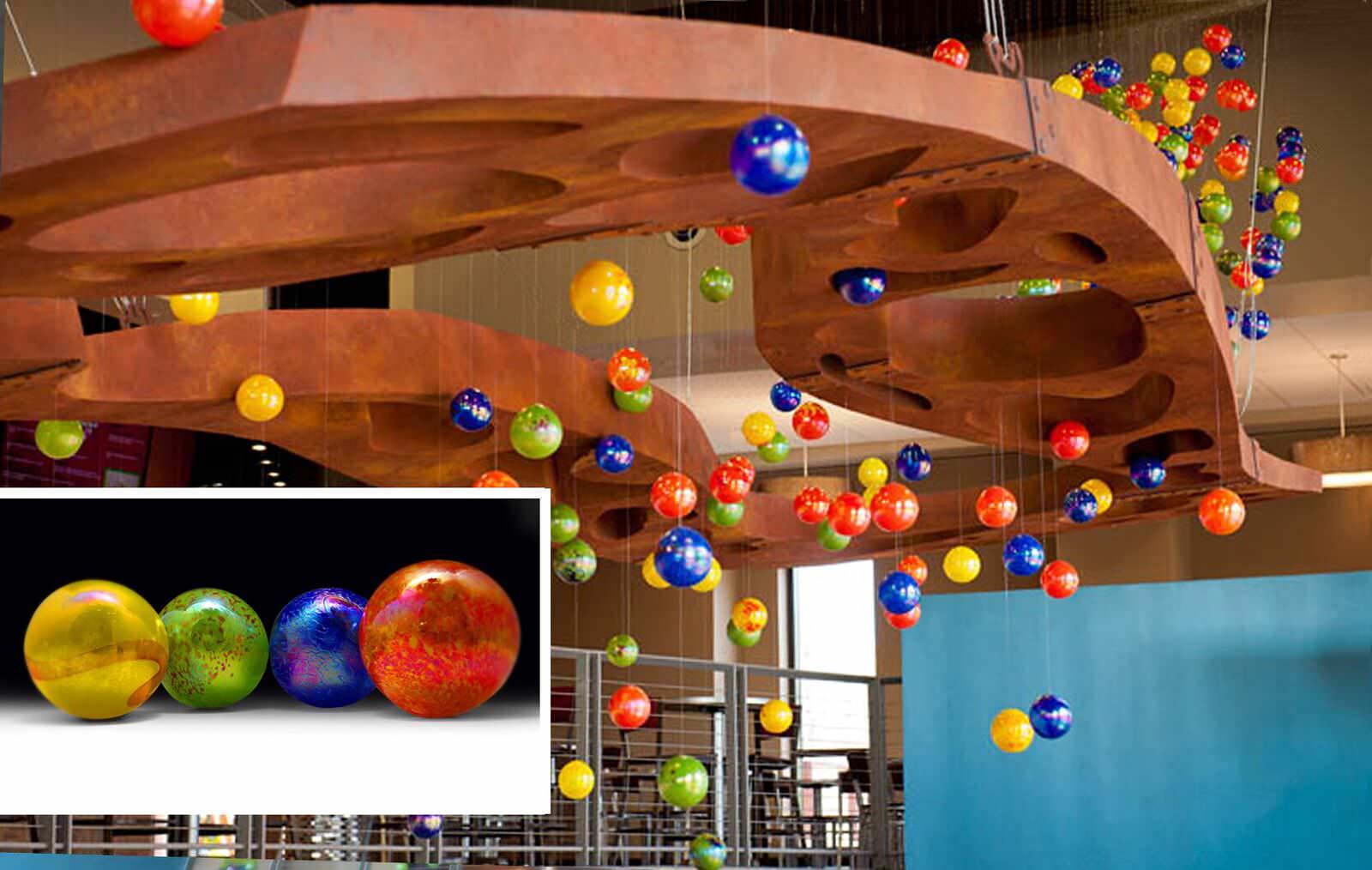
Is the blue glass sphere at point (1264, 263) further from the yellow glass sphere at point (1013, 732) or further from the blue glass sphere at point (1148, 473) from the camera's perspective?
the yellow glass sphere at point (1013, 732)

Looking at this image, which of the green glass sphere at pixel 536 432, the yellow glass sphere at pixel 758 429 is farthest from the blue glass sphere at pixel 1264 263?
the green glass sphere at pixel 536 432

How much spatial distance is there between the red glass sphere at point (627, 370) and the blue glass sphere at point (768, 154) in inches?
147

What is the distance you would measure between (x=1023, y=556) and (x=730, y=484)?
1208 millimetres

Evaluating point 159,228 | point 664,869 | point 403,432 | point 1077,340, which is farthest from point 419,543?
point 664,869

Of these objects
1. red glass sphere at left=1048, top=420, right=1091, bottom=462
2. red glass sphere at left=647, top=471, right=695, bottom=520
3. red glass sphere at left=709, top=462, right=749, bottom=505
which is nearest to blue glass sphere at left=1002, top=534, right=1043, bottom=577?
red glass sphere at left=1048, top=420, right=1091, bottom=462

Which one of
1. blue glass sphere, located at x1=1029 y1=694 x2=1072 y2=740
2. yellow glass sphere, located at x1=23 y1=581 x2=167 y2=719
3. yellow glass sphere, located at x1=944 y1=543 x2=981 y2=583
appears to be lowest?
blue glass sphere, located at x1=1029 y1=694 x2=1072 y2=740

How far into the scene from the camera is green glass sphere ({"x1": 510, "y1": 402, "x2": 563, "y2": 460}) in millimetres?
7070

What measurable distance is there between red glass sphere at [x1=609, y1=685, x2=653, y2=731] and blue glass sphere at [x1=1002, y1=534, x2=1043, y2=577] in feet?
4.91

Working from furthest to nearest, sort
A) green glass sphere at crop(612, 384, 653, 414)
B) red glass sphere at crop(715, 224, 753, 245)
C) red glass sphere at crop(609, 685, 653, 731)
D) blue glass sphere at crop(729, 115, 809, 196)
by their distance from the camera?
green glass sphere at crop(612, 384, 653, 414) < red glass sphere at crop(609, 685, 653, 731) < red glass sphere at crop(715, 224, 753, 245) < blue glass sphere at crop(729, 115, 809, 196)

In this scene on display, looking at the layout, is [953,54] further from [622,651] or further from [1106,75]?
[622,651]

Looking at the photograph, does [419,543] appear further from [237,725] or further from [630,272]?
[630,272]

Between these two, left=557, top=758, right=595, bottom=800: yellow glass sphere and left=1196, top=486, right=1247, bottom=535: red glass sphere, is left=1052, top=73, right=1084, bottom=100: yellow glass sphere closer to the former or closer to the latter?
left=1196, top=486, right=1247, bottom=535: red glass sphere

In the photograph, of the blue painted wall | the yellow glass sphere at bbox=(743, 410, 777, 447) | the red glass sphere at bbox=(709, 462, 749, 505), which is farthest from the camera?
the blue painted wall

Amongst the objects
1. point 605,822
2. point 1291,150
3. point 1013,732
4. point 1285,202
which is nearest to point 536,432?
point 1013,732
